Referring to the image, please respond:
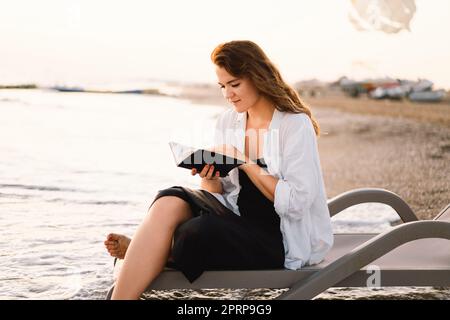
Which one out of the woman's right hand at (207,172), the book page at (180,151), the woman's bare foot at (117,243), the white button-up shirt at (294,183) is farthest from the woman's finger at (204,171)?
the woman's bare foot at (117,243)

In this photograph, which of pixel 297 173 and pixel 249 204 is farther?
pixel 249 204

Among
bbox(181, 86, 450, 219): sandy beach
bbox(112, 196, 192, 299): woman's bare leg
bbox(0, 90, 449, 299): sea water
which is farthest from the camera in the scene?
bbox(181, 86, 450, 219): sandy beach

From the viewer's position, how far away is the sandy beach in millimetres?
10267

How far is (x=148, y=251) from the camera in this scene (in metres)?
3.13

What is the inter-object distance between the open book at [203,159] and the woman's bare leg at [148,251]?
0.22 meters

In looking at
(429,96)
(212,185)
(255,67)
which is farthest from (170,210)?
(429,96)

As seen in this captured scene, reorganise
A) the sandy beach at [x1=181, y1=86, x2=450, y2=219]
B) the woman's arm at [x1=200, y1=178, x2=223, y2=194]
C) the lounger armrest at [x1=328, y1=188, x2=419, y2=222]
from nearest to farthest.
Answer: the woman's arm at [x1=200, y1=178, x2=223, y2=194] → the lounger armrest at [x1=328, y1=188, x2=419, y2=222] → the sandy beach at [x1=181, y1=86, x2=450, y2=219]

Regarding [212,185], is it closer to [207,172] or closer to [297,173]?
[207,172]

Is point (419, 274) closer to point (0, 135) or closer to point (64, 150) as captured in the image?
point (64, 150)

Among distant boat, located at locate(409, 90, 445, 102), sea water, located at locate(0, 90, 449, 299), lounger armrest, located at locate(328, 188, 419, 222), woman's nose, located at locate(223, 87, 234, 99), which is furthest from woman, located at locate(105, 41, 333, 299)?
distant boat, located at locate(409, 90, 445, 102)

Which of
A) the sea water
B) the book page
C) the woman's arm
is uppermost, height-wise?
the book page

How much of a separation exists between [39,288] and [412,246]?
250cm

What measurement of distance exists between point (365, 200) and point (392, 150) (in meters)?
11.7

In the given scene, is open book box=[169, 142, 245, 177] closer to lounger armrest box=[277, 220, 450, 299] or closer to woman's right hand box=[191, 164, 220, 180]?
woman's right hand box=[191, 164, 220, 180]
